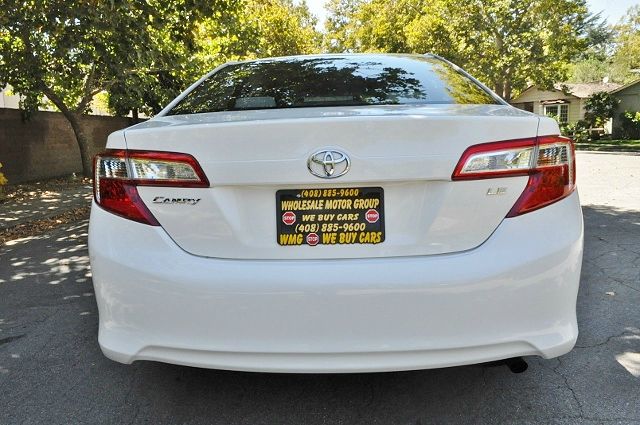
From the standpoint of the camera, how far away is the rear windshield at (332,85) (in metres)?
2.67

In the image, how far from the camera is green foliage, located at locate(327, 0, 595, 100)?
87.3 ft

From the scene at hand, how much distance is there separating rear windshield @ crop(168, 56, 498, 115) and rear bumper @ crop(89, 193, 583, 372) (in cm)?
89

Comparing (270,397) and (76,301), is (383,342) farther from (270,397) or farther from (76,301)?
(76,301)

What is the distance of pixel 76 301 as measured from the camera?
405cm

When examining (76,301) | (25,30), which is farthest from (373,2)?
(76,301)

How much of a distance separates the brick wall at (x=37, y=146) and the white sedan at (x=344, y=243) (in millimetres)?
12526

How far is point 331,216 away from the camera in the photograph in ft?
6.46

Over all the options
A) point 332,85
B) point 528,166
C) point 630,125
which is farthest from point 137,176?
point 630,125

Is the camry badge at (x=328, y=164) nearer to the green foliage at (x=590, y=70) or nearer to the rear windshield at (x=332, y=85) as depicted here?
the rear windshield at (x=332, y=85)

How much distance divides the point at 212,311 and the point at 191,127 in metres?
0.67

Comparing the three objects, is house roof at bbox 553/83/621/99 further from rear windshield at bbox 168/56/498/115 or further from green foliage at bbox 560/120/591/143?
rear windshield at bbox 168/56/498/115

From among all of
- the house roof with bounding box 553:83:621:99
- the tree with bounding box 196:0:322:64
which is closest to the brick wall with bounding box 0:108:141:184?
the tree with bounding box 196:0:322:64

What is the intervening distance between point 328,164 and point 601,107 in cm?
3612

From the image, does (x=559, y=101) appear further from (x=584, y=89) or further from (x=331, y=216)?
(x=331, y=216)
